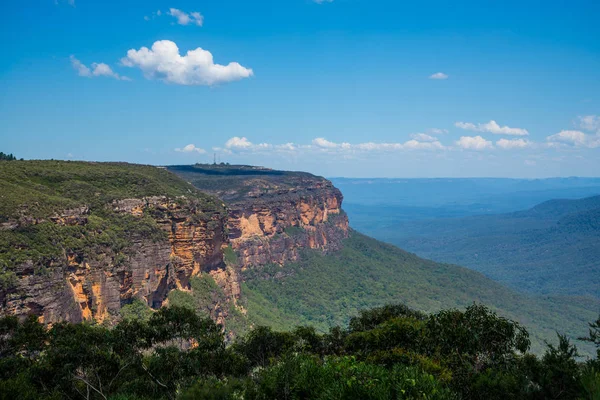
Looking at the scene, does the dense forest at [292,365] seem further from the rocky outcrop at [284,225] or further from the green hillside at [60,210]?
the rocky outcrop at [284,225]

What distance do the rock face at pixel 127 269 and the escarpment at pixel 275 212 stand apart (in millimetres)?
34098

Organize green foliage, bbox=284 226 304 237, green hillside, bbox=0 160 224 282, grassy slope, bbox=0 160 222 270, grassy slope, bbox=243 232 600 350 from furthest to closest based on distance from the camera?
green foliage, bbox=284 226 304 237
grassy slope, bbox=243 232 600 350
grassy slope, bbox=0 160 222 270
green hillside, bbox=0 160 224 282

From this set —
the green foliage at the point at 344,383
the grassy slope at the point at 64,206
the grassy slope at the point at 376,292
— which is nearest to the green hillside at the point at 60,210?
the grassy slope at the point at 64,206

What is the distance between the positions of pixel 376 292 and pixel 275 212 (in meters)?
35.6

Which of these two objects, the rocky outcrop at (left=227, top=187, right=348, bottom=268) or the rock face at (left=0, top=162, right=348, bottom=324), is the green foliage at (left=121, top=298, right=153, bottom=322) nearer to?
the rock face at (left=0, top=162, right=348, bottom=324)

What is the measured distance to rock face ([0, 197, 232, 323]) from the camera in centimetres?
3406

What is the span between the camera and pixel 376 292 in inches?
4830

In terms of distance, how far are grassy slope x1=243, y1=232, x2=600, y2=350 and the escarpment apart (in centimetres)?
462

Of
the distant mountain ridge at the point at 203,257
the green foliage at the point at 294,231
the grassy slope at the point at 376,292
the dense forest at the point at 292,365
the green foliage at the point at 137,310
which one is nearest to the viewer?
the dense forest at the point at 292,365

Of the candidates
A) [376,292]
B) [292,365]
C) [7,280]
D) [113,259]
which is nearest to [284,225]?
[376,292]

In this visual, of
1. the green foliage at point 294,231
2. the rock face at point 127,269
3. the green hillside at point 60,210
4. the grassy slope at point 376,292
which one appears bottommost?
the grassy slope at point 376,292

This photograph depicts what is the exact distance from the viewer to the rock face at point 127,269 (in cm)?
3406

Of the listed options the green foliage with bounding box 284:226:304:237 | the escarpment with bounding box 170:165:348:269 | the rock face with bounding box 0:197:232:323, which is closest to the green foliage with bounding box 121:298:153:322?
the rock face with bounding box 0:197:232:323

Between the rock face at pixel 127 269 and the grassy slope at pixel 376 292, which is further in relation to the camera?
the grassy slope at pixel 376 292
